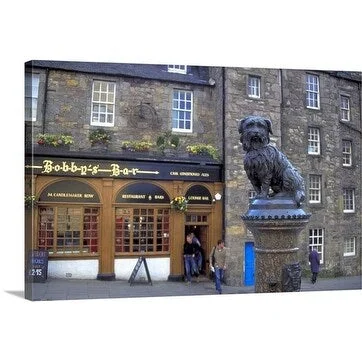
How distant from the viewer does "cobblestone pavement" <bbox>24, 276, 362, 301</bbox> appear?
6.38 m

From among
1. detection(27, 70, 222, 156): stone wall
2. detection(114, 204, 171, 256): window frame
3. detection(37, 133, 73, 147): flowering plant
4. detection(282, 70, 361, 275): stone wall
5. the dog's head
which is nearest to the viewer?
the dog's head

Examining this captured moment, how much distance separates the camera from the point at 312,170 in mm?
7660

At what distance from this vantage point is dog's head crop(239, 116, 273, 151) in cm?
582

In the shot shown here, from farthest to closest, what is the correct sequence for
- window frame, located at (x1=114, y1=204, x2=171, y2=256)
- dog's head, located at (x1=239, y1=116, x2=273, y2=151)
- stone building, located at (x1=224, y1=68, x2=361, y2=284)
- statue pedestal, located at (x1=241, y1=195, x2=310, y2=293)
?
1. stone building, located at (x1=224, y1=68, x2=361, y2=284)
2. window frame, located at (x1=114, y1=204, x2=171, y2=256)
3. dog's head, located at (x1=239, y1=116, x2=273, y2=151)
4. statue pedestal, located at (x1=241, y1=195, x2=310, y2=293)

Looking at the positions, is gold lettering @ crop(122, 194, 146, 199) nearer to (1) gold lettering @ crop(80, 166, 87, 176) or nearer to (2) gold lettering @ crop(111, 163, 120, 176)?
(2) gold lettering @ crop(111, 163, 120, 176)

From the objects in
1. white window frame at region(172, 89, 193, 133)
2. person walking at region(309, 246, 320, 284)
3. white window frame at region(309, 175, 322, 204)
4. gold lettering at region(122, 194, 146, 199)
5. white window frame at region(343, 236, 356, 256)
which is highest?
white window frame at region(172, 89, 193, 133)

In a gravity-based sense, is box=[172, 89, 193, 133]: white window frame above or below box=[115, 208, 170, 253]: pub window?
above

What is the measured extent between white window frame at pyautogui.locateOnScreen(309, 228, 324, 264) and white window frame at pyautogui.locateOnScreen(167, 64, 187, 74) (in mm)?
2777

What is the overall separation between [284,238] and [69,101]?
3.09m

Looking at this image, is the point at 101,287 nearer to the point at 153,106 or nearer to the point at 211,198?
the point at 211,198

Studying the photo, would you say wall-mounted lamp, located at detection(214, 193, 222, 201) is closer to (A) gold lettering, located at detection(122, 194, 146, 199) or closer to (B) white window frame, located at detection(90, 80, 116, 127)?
(A) gold lettering, located at detection(122, 194, 146, 199)

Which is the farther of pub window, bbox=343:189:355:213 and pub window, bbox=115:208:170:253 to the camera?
pub window, bbox=343:189:355:213

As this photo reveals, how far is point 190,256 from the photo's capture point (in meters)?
6.89

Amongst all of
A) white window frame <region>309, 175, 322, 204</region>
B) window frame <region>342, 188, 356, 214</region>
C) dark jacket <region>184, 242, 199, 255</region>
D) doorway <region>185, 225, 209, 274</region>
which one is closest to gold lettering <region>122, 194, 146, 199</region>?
doorway <region>185, 225, 209, 274</region>
